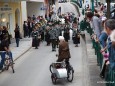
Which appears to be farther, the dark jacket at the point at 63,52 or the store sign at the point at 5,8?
the store sign at the point at 5,8

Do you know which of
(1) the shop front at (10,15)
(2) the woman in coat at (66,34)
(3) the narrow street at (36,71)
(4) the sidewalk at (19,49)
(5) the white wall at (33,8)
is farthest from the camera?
(5) the white wall at (33,8)

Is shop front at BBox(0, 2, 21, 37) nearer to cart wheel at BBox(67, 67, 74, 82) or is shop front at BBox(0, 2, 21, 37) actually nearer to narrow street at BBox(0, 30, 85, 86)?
narrow street at BBox(0, 30, 85, 86)

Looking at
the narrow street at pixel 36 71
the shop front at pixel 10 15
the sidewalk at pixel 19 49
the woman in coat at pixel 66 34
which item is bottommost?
the narrow street at pixel 36 71

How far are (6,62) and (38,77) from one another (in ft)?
7.52

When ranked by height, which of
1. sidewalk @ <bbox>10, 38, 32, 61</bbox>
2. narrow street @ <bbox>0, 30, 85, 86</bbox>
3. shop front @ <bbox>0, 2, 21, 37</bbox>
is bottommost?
narrow street @ <bbox>0, 30, 85, 86</bbox>

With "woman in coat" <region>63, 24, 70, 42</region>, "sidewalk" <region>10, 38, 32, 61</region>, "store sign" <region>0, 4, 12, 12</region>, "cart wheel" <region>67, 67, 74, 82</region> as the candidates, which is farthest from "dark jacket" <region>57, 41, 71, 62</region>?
"store sign" <region>0, 4, 12, 12</region>

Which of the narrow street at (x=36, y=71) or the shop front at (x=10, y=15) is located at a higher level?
the shop front at (x=10, y=15)

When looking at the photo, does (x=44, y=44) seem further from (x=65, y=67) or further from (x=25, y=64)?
(x=65, y=67)

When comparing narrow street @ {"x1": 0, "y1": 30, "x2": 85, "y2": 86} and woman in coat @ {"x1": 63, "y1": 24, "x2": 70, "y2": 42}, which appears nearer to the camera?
narrow street @ {"x1": 0, "y1": 30, "x2": 85, "y2": 86}

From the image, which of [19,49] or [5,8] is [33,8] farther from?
[19,49]

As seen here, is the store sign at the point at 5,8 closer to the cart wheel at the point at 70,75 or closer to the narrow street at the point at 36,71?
the narrow street at the point at 36,71

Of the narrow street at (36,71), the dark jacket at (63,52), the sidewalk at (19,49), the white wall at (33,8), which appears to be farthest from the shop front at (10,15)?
the dark jacket at (63,52)

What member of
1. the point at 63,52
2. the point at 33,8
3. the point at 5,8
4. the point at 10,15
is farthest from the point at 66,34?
the point at 33,8

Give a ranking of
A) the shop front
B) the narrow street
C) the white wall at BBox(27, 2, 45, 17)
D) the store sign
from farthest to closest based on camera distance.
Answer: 1. the white wall at BBox(27, 2, 45, 17)
2. the shop front
3. the store sign
4. the narrow street
